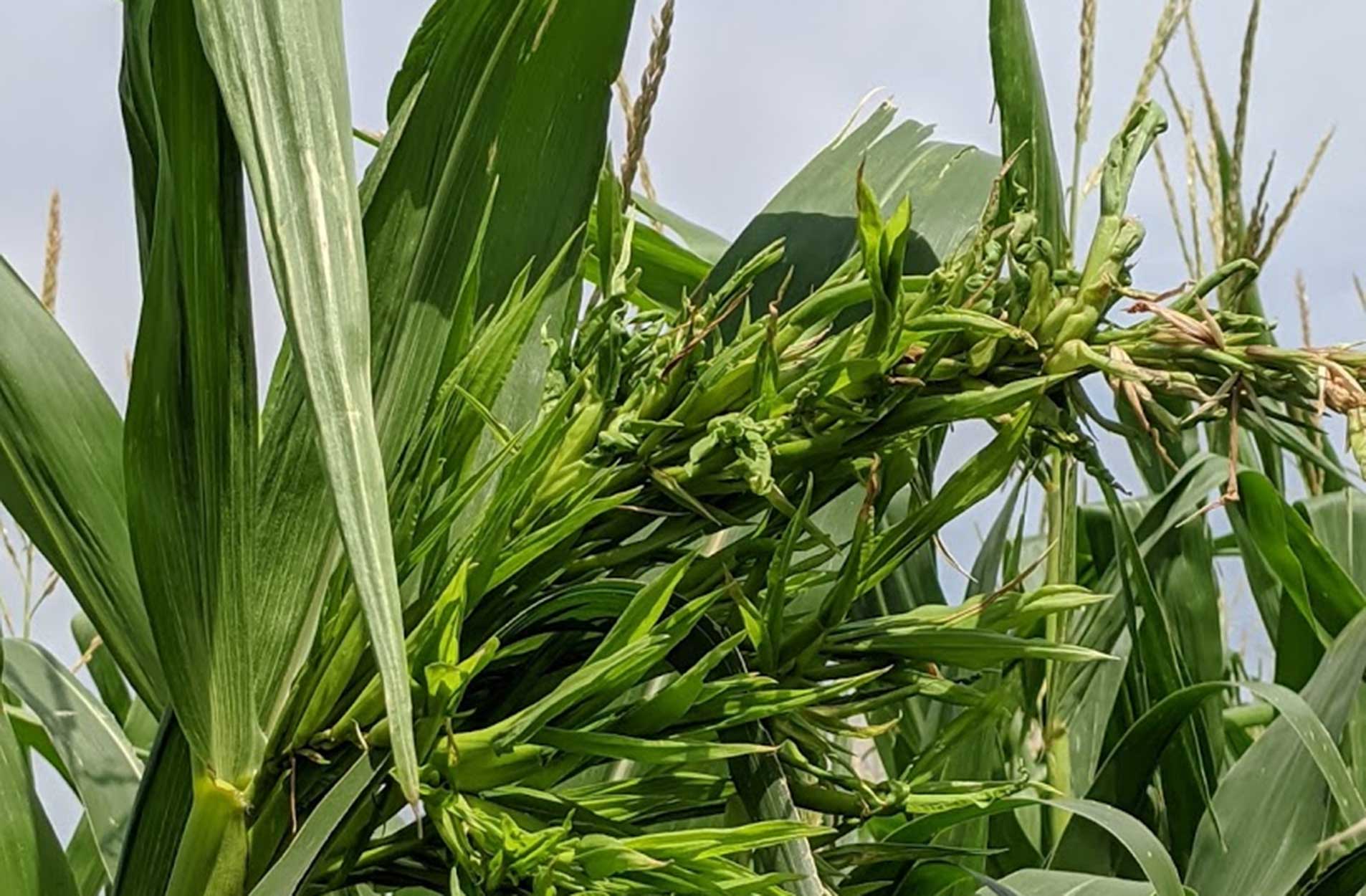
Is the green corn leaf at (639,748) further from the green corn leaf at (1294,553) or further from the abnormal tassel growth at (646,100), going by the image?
the green corn leaf at (1294,553)

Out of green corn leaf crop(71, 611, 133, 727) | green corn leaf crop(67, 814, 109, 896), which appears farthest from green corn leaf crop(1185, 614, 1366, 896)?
green corn leaf crop(71, 611, 133, 727)

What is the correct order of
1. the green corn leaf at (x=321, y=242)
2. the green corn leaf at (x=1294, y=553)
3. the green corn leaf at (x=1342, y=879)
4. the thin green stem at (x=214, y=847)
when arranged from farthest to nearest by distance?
the green corn leaf at (x=1294, y=553)
the green corn leaf at (x=1342, y=879)
the thin green stem at (x=214, y=847)
the green corn leaf at (x=321, y=242)

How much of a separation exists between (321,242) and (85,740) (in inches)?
14.0

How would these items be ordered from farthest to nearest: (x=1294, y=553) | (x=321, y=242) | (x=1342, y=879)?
(x=1294, y=553), (x=1342, y=879), (x=321, y=242)

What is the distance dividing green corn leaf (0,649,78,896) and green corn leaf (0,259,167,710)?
0.11 ft

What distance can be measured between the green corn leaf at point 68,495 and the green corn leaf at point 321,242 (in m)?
0.16

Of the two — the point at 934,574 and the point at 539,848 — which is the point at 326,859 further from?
the point at 934,574

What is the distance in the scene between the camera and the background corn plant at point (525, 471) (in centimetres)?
31

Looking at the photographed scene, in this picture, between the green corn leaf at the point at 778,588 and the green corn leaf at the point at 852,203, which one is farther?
the green corn leaf at the point at 852,203

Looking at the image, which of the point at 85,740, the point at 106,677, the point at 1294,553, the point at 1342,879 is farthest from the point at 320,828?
the point at 106,677

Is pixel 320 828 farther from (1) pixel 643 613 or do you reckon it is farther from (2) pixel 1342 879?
(2) pixel 1342 879

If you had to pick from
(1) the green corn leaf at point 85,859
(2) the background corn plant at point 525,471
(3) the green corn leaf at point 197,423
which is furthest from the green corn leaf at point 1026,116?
(1) the green corn leaf at point 85,859

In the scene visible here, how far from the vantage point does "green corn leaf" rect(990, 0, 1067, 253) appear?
0.40m

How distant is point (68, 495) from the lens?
41cm
